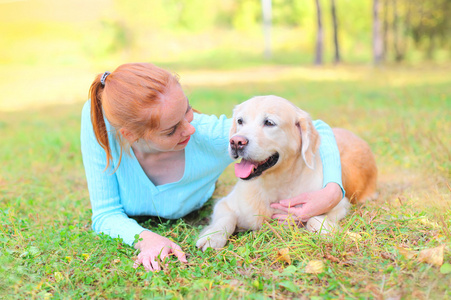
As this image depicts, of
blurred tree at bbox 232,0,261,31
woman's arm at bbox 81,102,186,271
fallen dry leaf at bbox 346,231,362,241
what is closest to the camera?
fallen dry leaf at bbox 346,231,362,241

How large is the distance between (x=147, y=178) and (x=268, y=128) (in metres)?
1.02

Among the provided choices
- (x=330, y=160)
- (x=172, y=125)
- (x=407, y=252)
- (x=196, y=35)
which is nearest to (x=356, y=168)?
(x=330, y=160)

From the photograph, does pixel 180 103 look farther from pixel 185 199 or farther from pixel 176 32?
pixel 176 32

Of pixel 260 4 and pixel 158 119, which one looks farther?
pixel 260 4

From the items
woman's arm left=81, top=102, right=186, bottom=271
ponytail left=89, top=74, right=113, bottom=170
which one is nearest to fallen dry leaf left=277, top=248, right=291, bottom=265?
woman's arm left=81, top=102, right=186, bottom=271

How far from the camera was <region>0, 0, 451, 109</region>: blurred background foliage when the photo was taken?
2494 cm

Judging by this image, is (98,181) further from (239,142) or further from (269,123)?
(269,123)

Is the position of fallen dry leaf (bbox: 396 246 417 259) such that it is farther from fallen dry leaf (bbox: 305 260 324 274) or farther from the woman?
the woman

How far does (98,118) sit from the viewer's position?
2.92 m

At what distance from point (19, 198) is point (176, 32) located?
30.4m

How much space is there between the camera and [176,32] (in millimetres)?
32406

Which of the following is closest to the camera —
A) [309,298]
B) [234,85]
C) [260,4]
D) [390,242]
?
[309,298]

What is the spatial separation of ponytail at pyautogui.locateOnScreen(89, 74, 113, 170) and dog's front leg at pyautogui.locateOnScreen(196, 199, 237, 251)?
880mm

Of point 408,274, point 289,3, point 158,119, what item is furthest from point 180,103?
point 289,3
